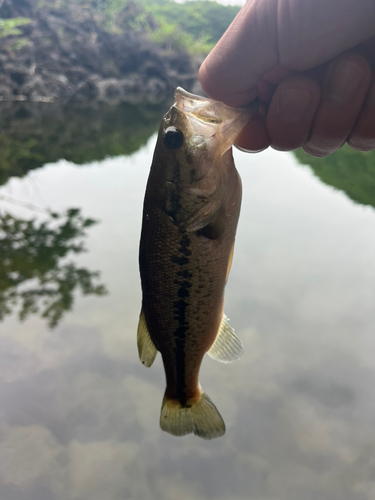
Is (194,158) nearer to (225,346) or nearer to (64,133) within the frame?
(225,346)

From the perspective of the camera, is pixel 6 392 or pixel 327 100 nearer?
pixel 327 100

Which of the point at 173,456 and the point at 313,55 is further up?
the point at 313,55

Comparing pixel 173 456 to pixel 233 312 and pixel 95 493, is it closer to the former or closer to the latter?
pixel 95 493

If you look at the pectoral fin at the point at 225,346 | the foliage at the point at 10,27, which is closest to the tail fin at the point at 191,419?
the pectoral fin at the point at 225,346

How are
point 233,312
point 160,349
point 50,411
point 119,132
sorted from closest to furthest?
point 160,349, point 50,411, point 233,312, point 119,132

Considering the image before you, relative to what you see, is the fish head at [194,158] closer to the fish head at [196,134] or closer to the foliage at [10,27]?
the fish head at [196,134]

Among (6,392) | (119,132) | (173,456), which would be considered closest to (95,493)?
(173,456)

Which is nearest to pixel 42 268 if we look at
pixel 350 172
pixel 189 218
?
pixel 189 218
